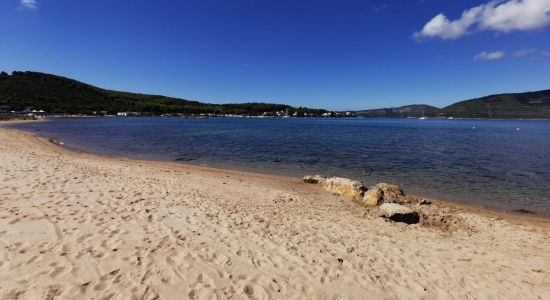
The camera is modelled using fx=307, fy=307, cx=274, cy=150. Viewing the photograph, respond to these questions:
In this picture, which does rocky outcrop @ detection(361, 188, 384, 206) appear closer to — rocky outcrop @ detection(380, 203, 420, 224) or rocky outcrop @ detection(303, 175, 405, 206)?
rocky outcrop @ detection(303, 175, 405, 206)

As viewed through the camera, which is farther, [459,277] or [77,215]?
[77,215]

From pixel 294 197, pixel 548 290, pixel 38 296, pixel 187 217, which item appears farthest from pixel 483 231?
pixel 38 296

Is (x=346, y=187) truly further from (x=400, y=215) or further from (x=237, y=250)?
(x=237, y=250)

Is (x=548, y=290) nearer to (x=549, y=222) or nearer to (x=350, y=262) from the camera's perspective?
(x=350, y=262)

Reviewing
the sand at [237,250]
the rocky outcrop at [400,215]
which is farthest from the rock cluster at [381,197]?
the sand at [237,250]

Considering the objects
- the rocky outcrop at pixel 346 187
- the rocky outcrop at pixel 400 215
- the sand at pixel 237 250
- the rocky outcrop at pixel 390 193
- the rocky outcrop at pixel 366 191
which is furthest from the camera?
the rocky outcrop at pixel 346 187

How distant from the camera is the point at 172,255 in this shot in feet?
22.5

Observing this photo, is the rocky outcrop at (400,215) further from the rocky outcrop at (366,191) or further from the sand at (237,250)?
the rocky outcrop at (366,191)

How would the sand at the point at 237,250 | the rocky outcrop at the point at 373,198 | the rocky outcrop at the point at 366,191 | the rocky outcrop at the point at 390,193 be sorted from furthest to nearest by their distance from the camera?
the rocky outcrop at the point at 390,193 < the rocky outcrop at the point at 366,191 < the rocky outcrop at the point at 373,198 < the sand at the point at 237,250

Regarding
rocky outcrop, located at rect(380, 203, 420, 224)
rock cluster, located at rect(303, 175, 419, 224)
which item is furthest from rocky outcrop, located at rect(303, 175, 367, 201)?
rocky outcrop, located at rect(380, 203, 420, 224)

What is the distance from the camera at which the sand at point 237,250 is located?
578cm

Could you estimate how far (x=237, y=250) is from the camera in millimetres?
7480

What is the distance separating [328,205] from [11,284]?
1031cm

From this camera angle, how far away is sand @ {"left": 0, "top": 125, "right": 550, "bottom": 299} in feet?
19.0
